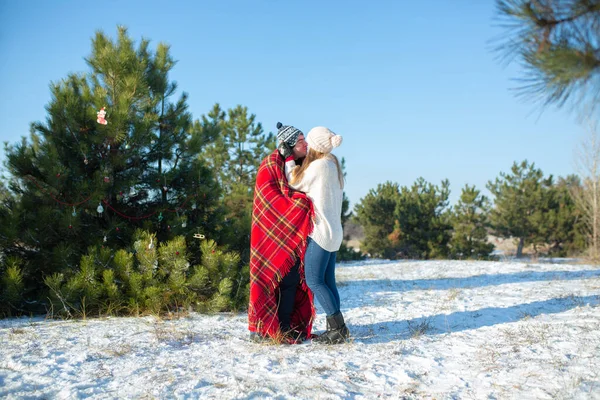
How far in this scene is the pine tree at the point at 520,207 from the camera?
20278mm

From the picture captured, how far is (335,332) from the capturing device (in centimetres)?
378

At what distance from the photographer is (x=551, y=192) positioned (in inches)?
808

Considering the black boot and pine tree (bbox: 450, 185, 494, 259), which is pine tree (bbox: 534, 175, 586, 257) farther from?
the black boot

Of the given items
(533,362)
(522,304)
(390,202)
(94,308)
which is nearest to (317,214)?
(533,362)

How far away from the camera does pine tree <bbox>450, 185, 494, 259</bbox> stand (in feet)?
57.5

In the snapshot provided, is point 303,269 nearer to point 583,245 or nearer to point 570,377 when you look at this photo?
point 570,377

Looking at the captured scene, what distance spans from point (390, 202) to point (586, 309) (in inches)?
553

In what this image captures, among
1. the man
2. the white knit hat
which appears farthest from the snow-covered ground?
the white knit hat

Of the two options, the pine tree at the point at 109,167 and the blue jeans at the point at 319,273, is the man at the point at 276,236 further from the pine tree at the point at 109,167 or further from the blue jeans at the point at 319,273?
the pine tree at the point at 109,167

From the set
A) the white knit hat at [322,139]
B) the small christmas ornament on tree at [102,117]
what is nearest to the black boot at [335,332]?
the white knit hat at [322,139]

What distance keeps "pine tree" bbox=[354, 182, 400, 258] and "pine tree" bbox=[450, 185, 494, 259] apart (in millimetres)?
2485

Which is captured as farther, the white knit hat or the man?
the man

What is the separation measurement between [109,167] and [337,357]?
13.1 ft

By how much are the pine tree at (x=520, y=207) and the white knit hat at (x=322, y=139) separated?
19035 millimetres
